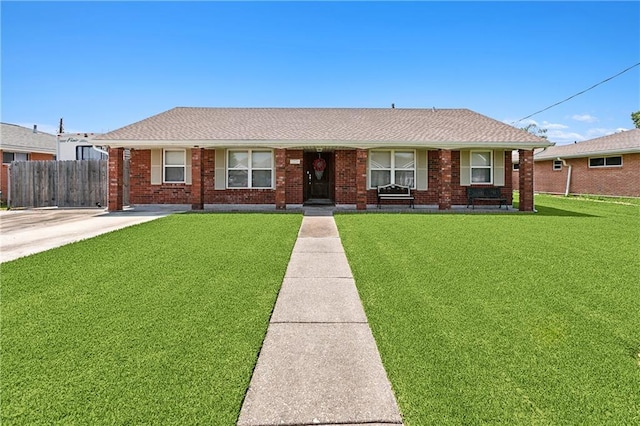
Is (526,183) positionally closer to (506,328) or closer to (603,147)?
(506,328)

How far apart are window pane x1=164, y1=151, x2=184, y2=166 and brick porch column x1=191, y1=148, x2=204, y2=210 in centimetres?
156

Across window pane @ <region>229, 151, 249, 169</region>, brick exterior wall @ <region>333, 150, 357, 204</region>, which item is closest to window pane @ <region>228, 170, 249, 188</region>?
window pane @ <region>229, 151, 249, 169</region>

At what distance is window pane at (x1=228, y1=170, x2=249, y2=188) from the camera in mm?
15279

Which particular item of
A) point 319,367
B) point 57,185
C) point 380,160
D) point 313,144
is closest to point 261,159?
point 313,144

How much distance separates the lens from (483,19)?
15.4 m

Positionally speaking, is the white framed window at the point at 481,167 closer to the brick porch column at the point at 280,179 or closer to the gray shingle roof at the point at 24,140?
the brick porch column at the point at 280,179

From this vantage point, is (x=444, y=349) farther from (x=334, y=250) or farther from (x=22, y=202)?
(x=22, y=202)

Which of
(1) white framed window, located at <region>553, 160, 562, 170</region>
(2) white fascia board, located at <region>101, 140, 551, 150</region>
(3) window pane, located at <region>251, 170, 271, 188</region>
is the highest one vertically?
(1) white framed window, located at <region>553, 160, 562, 170</region>

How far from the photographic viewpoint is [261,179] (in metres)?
15.3

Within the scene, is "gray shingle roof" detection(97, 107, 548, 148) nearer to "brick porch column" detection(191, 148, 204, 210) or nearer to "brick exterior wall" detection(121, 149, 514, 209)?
"brick porch column" detection(191, 148, 204, 210)

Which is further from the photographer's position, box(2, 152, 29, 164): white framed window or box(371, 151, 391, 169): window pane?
box(2, 152, 29, 164): white framed window

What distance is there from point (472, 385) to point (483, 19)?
1752 centimetres

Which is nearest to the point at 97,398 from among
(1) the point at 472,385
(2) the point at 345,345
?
(2) the point at 345,345

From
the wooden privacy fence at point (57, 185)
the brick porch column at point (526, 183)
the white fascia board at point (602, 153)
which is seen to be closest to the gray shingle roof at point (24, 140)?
the wooden privacy fence at point (57, 185)
